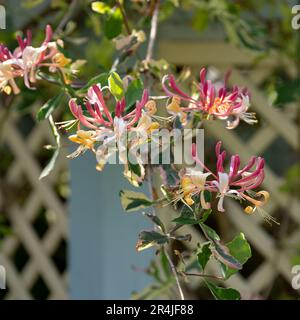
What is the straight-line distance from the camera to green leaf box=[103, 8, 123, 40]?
3.40 ft

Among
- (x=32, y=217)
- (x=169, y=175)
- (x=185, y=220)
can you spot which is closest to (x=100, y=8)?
(x=169, y=175)

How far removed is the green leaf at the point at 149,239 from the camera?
82 centimetres

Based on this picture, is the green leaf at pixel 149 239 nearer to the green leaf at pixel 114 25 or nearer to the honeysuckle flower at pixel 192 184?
the honeysuckle flower at pixel 192 184

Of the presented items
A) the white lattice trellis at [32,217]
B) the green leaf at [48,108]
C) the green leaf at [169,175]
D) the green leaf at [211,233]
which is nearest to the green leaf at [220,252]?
the green leaf at [211,233]

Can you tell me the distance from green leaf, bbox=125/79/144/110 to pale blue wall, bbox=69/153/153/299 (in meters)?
0.66

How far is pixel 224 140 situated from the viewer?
1962 mm

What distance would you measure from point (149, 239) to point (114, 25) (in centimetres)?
36

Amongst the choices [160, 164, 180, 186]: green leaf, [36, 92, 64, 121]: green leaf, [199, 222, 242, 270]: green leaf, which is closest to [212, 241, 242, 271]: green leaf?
[199, 222, 242, 270]: green leaf

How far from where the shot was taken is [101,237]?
157cm

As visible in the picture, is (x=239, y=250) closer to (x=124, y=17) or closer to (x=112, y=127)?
(x=112, y=127)

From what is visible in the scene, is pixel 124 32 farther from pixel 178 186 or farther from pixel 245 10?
pixel 245 10

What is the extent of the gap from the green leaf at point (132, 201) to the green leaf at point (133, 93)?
15cm

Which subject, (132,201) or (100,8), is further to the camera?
(100,8)

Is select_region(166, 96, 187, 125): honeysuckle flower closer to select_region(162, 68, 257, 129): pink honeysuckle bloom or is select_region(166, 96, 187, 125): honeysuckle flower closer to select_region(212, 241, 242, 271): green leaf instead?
select_region(162, 68, 257, 129): pink honeysuckle bloom
